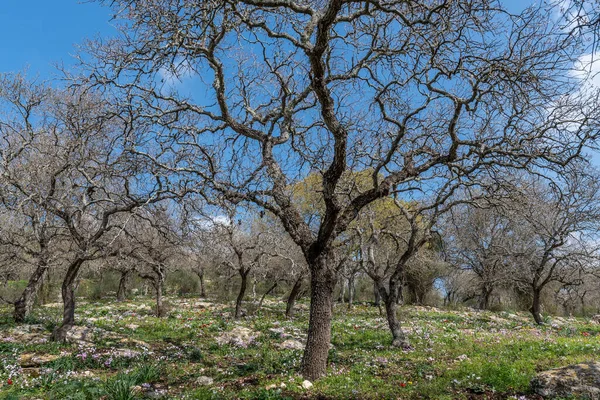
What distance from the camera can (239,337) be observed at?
13633mm

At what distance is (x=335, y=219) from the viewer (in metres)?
8.05

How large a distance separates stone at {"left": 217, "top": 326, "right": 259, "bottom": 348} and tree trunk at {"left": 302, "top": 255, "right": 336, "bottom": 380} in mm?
4901

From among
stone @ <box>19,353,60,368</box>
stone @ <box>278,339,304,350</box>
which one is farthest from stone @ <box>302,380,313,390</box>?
stone @ <box>19,353,60,368</box>

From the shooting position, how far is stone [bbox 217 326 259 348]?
502 inches

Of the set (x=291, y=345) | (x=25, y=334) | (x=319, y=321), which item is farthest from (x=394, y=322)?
(x=25, y=334)

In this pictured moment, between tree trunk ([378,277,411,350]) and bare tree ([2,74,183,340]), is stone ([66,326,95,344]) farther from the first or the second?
tree trunk ([378,277,411,350])

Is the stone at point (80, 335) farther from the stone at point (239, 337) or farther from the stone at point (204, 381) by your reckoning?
the stone at point (204, 381)

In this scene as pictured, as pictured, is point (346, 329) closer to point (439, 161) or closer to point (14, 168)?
point (439, 161)

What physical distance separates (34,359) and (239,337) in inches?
237

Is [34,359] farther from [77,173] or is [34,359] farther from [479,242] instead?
[479,242]

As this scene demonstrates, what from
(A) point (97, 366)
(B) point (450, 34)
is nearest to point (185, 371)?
(A) point (97, 366)

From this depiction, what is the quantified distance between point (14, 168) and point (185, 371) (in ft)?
32.4

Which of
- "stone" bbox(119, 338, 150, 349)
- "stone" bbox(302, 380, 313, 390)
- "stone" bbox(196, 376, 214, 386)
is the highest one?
"stone" bbox(302, 380, 313, 390)

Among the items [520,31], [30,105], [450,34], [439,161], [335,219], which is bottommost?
[335,219]
